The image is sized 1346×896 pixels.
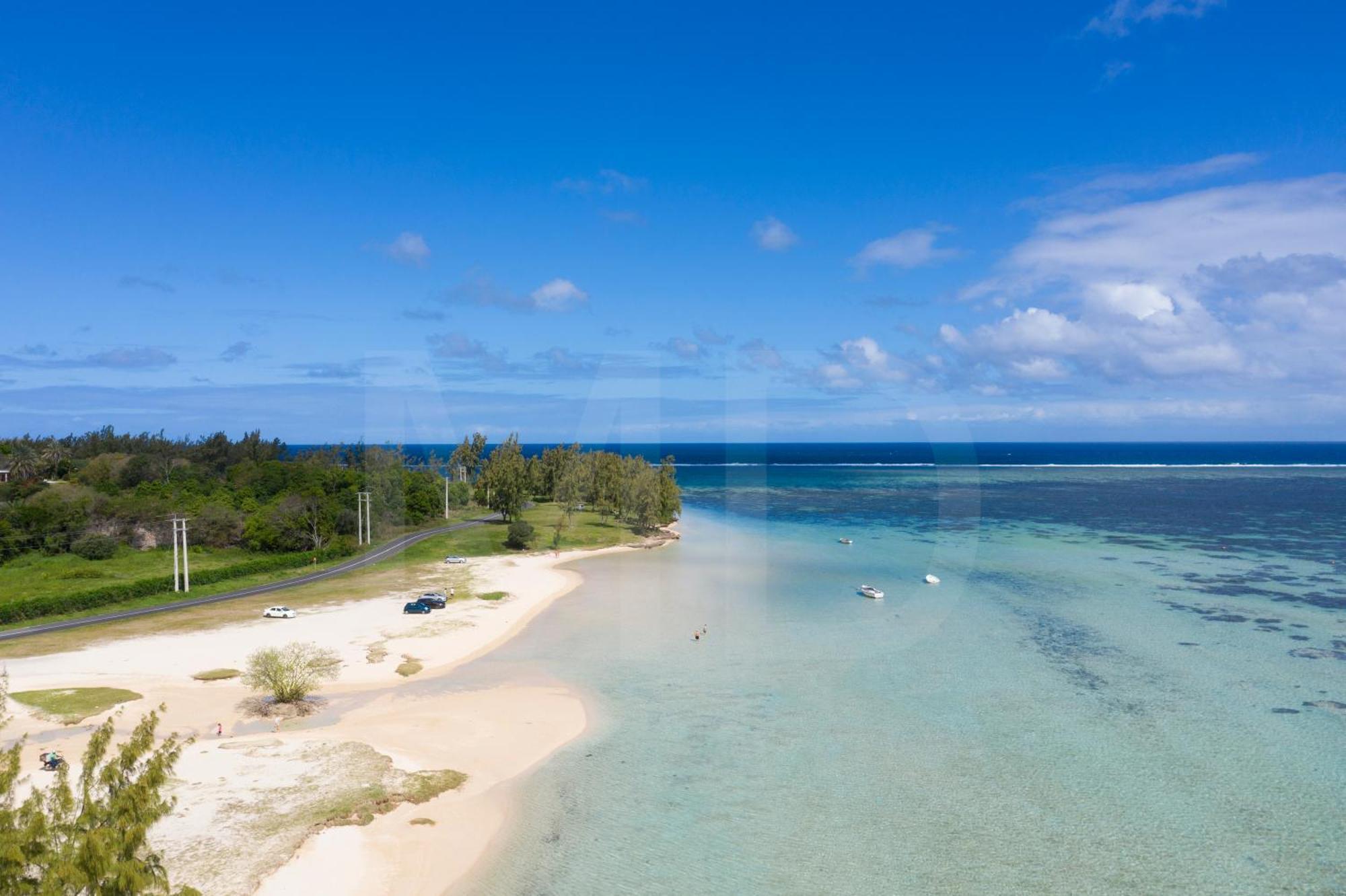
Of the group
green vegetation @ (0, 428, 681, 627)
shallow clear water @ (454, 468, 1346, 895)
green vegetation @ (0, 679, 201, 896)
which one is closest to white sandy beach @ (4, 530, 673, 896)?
shallow clear water @ (454, 468, 1346, 895)

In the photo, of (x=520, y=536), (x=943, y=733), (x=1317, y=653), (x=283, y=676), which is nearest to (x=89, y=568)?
(x=520, y=536)

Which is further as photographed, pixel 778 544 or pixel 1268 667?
pixel 778 544

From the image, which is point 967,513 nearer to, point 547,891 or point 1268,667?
point 1268,667

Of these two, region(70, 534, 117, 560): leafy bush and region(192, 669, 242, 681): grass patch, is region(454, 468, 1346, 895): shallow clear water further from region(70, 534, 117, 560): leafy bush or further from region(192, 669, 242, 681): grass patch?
region(70, 534, 117, 560): leafy bush

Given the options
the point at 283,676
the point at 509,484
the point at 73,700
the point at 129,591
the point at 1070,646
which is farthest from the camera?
the point at 509,484

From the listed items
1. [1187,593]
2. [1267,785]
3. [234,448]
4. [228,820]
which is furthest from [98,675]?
[234,448]

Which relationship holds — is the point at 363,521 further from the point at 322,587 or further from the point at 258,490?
the point at 322,587
